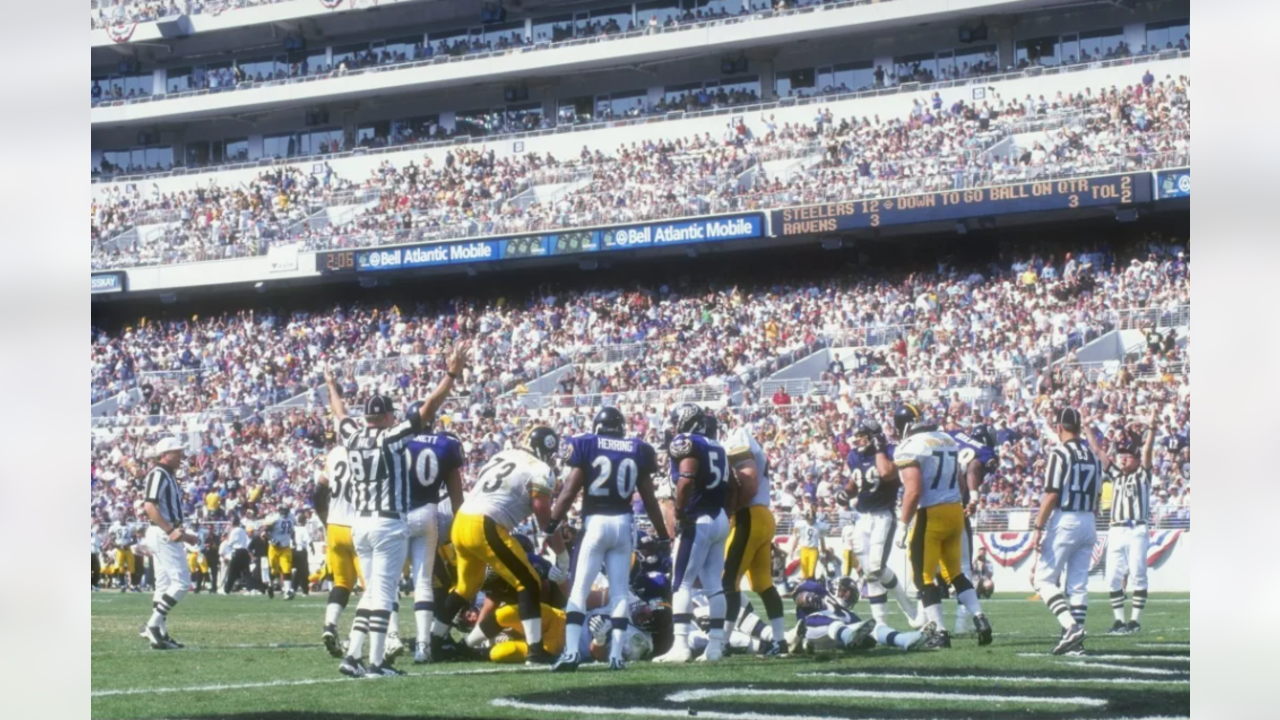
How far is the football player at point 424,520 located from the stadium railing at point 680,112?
28.7 metres

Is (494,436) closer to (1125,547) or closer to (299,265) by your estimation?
(299,265)

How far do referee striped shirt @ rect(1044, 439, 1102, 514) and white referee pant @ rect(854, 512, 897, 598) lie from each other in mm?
2372

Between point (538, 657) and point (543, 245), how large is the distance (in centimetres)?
3135

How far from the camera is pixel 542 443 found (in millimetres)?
13188

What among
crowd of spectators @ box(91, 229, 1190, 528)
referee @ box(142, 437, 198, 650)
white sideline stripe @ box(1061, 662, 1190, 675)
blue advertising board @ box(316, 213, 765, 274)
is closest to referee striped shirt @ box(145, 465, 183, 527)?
referee @ box(142, 437, 198, 650)

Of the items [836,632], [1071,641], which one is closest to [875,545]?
[836,632]

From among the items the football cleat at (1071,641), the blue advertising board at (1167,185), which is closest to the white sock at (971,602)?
the football cleat at (1071,641)

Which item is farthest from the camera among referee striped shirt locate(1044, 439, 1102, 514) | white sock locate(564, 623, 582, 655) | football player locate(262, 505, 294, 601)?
football player locate(262, 505, 294, 601)

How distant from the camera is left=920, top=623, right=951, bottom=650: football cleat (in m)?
13.4

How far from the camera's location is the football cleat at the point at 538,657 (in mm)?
12727

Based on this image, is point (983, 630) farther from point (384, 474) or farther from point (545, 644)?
point (384, 474)

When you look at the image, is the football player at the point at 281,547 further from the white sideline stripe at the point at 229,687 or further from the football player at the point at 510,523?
the white sideline stripe at the point at 229,687

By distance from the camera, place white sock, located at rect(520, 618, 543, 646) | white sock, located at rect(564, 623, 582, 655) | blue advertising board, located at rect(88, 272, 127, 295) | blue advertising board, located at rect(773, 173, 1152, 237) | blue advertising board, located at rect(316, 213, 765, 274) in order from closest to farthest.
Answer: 1. white sock, located at rect(564, 623, 582, 655)
2. white sock, located at rect(520, 618, 543, 646)
3. blue advertising board, located at rect(773, 173, 1152, 237)
4. blue advertising board, located at rect(316, 213, 765, 274)
5. blue advertising board, located at rect(88, 272, 127, 295)

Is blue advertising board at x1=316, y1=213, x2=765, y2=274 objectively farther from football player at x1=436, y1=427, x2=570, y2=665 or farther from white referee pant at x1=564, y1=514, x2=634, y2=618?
white referee pant at x1=564, y1=514, x2=634, y2=618
